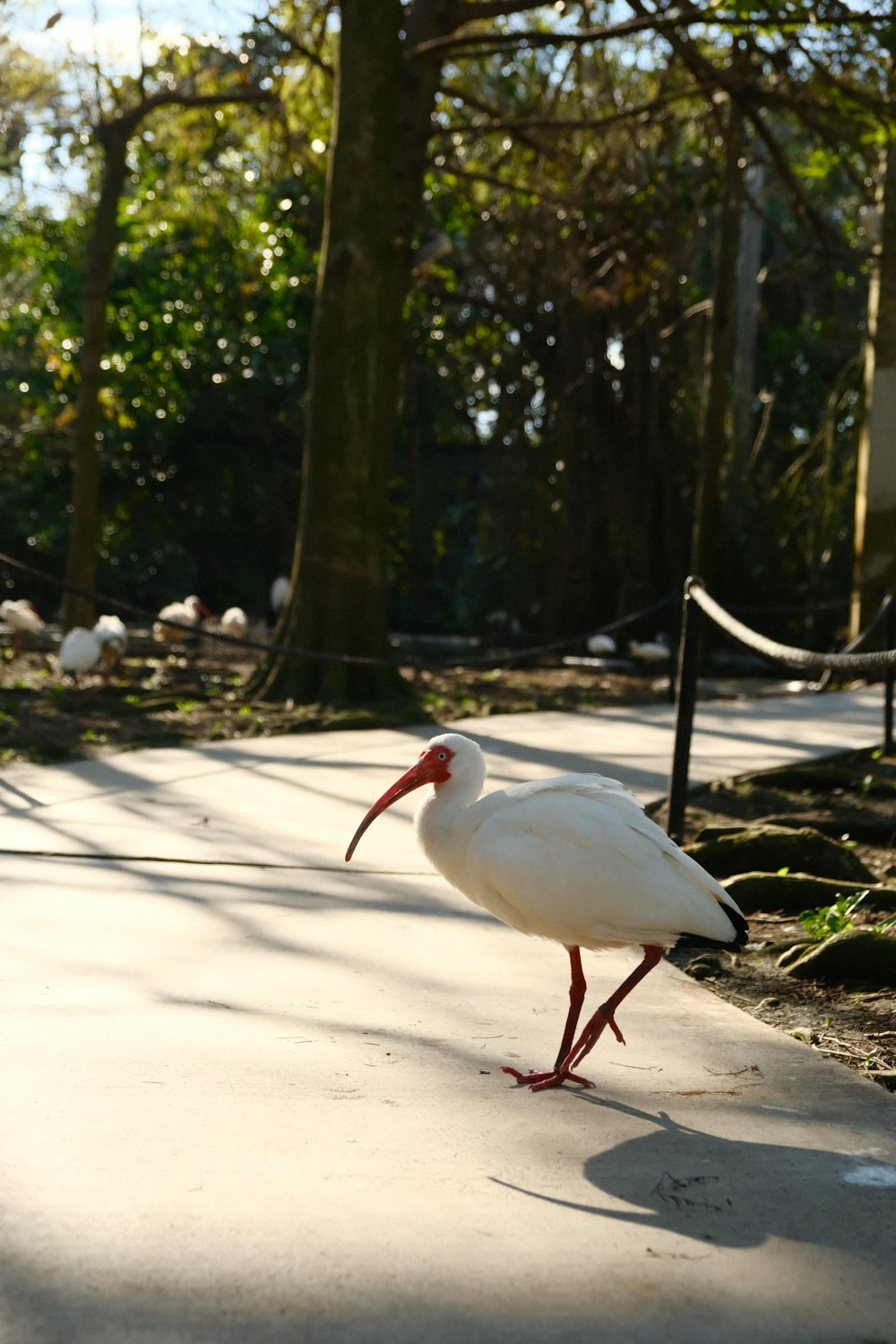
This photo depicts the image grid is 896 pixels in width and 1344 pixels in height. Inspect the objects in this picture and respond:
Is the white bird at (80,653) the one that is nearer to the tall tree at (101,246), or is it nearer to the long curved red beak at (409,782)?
the tall tree at (101,246)

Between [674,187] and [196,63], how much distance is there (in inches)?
194

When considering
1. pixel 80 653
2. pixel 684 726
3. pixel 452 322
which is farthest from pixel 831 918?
pixel 452 322

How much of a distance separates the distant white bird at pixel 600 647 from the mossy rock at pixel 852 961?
11.2 m

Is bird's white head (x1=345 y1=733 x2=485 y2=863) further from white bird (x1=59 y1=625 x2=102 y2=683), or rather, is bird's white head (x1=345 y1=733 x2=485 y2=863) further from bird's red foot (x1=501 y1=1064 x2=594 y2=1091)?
white bird (x1=59 y1=625 x2=102 y2=683)

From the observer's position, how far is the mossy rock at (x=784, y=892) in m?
5.67

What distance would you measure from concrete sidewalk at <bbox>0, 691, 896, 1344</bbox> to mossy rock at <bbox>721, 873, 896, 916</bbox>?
95 cm

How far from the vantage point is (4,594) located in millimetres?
24547

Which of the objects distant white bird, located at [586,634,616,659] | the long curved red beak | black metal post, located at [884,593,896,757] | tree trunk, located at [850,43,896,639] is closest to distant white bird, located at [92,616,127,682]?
distant white bird, located at [586,634,616,659]

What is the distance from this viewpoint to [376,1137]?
3.21m

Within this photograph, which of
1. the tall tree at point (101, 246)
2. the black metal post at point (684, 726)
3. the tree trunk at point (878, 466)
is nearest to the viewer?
the black metal post at point (684, 726)

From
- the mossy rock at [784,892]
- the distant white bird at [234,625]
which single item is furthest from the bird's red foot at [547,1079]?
the distant white bird at [234,625]

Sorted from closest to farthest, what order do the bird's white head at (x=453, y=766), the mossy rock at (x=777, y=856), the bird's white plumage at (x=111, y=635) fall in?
1. the bird's white head at (x=453, y=766)
2. the mossy rock at (x=777, y=856)
3. the bird's white plumage at (x=111, y=635)

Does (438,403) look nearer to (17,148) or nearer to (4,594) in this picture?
(4,594)

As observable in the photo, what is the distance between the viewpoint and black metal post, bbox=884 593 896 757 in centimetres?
920
